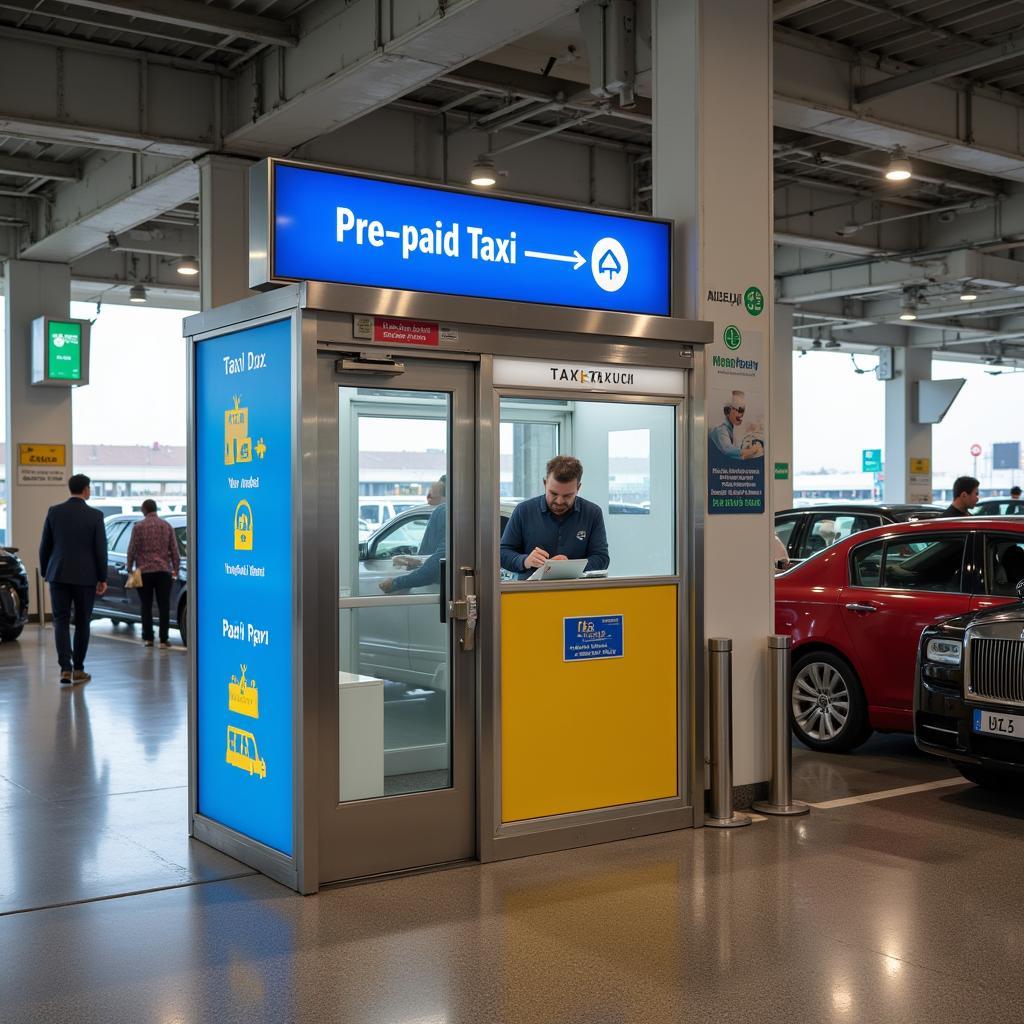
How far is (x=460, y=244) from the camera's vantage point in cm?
566

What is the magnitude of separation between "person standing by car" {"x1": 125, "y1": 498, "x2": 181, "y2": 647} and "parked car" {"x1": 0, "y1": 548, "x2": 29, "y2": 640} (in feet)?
4.62

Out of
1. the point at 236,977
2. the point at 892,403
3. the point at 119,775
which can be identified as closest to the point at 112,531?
the point at 119,775

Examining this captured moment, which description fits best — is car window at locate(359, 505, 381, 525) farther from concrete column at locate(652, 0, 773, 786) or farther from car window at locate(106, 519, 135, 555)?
car window at locate(106, 519, 135, 555)

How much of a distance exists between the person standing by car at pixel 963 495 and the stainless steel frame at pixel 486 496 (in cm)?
495

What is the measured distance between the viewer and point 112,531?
50.5 ft

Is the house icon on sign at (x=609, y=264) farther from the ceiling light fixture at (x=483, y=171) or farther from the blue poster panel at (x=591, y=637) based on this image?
the ceiling light fixture at (x=483, y=171)

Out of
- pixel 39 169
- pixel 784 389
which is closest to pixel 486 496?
pixel 39 169

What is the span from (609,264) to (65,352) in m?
12.3

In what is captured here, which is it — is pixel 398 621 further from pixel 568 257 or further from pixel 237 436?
pixel 568 257

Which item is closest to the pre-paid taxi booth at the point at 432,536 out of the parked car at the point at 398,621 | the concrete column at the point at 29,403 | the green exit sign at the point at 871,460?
the parked car at the point at 398,621

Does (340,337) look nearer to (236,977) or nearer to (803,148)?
(236,977)

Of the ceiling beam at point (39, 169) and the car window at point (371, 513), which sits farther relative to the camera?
the ceiling beam at point (39, 169)

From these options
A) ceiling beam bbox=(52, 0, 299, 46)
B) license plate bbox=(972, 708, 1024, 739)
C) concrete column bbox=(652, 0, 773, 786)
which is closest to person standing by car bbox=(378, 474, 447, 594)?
concrete column bbox=(652, 0, 773, 786)

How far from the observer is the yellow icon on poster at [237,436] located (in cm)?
561
